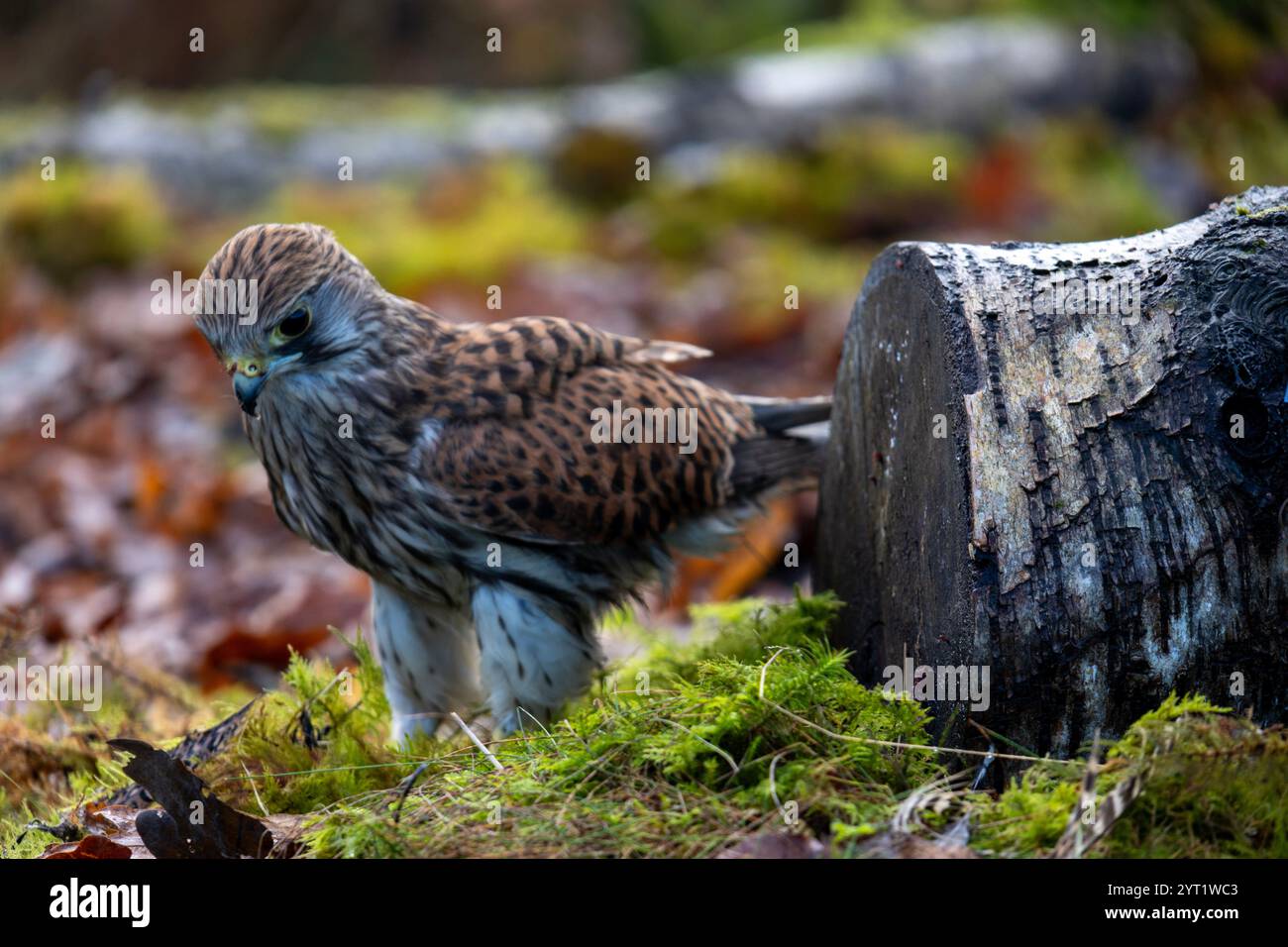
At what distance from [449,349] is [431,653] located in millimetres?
1062

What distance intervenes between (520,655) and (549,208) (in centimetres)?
840

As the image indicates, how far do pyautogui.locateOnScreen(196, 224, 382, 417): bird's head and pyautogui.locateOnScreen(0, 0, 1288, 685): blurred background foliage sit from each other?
1.65 metres

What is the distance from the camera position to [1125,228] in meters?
11.2

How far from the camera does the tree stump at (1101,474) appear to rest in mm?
3072

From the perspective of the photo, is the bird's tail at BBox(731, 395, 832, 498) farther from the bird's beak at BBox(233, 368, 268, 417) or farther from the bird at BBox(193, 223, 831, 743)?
the bird's beak at BBox(233, 368, 268, 417)

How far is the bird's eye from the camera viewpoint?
378 centimetres

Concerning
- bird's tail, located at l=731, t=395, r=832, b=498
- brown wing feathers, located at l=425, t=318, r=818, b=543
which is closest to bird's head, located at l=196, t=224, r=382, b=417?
brown wing feathers, located at l=425, t=318, r=818, b=543

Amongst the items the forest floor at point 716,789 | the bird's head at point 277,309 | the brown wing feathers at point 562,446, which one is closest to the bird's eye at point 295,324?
the bird's head at point 277,309

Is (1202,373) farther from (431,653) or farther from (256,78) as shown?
(256,78)

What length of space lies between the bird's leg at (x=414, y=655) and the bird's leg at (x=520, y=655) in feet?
0.90

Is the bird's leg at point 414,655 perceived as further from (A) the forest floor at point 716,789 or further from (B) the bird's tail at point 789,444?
(B) the bird's tail at point 789,444

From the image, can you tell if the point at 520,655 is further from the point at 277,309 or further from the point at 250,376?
the point at 277,309

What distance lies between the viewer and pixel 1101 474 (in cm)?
315
